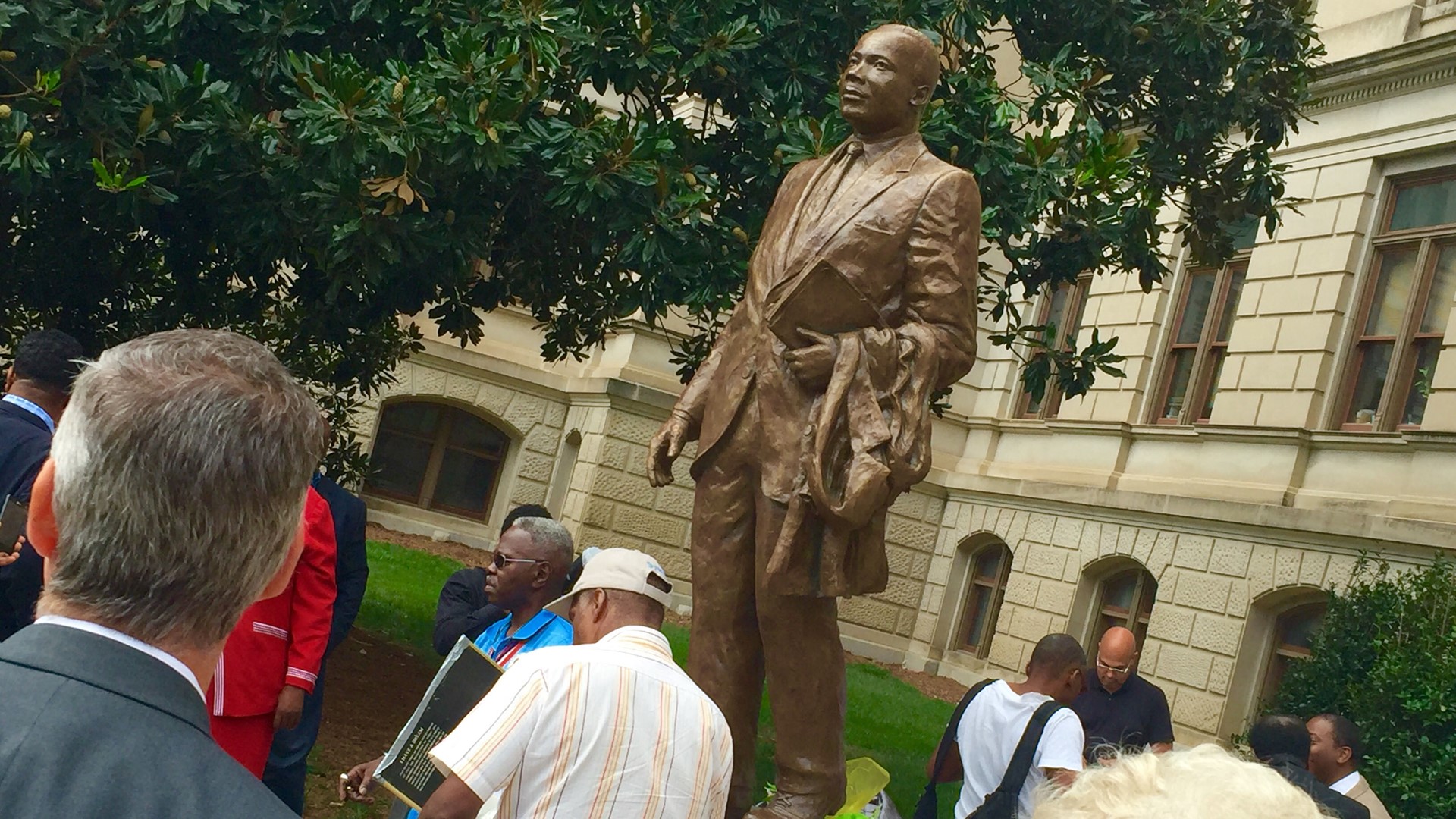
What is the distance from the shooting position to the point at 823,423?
5.08m

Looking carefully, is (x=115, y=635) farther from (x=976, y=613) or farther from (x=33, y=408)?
(x=976, y=613)

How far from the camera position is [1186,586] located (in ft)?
60.4

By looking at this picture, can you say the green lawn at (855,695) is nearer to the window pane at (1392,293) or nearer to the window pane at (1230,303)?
the window pane at (1230,303)

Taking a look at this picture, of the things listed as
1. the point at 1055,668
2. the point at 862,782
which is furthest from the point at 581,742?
the point at 1055,668

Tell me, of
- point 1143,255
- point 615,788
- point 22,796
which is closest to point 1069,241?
point 1143,255

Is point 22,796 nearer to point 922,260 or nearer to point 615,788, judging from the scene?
point 615,788

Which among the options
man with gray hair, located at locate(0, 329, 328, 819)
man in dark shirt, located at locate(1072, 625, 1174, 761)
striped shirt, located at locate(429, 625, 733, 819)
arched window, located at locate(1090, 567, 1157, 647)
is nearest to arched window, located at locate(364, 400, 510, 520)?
arched window, located at locate(1090, 567, 1157, 647)

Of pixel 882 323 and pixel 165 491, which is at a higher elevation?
pixel 882 323

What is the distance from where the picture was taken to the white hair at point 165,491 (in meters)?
1.73

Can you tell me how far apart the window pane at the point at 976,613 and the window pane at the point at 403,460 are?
873cm

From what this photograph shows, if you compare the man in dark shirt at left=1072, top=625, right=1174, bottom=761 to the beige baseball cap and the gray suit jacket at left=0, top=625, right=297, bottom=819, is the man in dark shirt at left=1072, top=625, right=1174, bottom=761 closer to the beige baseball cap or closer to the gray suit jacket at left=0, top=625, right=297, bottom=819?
the beige baseball cap

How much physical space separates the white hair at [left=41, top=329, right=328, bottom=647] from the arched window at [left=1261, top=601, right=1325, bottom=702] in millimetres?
16496

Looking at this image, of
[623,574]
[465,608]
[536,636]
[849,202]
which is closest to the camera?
[623,574]

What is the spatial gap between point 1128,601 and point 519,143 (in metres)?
13.9
